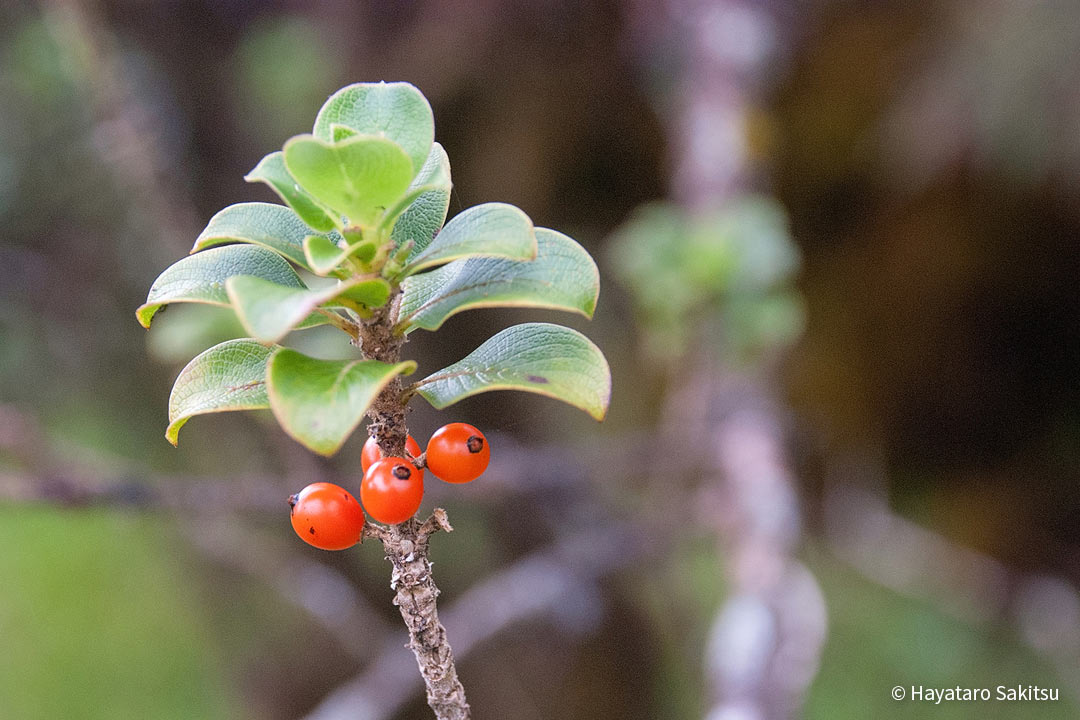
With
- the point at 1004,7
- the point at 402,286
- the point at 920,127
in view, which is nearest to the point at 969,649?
the point at 920,127

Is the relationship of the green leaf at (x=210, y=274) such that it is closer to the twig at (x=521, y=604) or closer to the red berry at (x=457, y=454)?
the red berry at (x=457, y=454)

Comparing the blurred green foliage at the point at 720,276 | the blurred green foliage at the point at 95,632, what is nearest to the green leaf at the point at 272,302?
the blurred green foliage at the point at 720,276

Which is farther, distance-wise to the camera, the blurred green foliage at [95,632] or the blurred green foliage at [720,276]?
the blurred green foliage at [95,632]

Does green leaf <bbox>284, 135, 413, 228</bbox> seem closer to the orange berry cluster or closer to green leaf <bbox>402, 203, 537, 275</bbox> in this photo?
green leaf <bbox>402, 203, 537, 275</bbox>

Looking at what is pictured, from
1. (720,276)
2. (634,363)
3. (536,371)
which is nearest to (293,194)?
(536,371)

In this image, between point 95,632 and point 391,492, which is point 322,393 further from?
point 95,632
